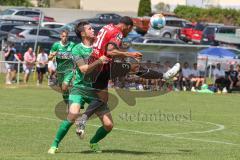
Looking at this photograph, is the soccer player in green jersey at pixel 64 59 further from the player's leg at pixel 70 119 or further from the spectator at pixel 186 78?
the spectator at pixel 186 78

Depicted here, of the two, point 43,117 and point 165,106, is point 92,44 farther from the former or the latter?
point 165,106

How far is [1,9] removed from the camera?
65.7m

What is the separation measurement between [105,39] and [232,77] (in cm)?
2267

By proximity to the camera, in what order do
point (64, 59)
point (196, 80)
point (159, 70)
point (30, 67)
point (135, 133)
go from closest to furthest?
point (135, 133)
point (64, 59)
point (159, 70)
point (30, 67)
point (196, 80)

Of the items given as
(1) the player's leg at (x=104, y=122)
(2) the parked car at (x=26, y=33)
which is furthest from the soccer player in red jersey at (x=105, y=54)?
(2) the parked car at (x=26, y=33)

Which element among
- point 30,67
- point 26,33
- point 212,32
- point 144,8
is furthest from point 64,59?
point 144,8

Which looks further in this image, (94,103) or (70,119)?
(94,103)

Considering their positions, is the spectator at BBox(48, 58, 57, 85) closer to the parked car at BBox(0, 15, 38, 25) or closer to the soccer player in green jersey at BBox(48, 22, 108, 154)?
the soccer player in green jersey at BBox(48, 22, 108, 154)

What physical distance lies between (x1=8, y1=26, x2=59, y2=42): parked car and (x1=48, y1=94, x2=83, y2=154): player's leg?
31.3 metres

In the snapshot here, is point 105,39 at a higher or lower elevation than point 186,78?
higher

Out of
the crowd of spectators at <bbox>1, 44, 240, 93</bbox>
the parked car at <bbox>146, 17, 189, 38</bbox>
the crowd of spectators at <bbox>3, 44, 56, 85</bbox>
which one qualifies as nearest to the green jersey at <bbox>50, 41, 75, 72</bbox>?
the crowd of spectators at <bbox>1, 44, 240, 93</bbox>

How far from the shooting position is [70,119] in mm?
11336

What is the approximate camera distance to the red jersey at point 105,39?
1138 centimetres

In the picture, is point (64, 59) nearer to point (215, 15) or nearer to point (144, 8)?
point (144, 8)
